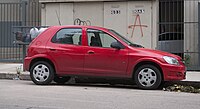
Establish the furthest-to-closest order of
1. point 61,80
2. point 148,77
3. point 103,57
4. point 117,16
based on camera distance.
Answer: point 117,16 → point 61,80 → point 103,57 → point 148,77

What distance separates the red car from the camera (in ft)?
34.5

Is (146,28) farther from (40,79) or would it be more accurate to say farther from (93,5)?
(40,79)

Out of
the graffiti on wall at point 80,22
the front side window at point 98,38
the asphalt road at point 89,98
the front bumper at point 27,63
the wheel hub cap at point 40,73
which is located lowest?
the asphalt road at point 89,98

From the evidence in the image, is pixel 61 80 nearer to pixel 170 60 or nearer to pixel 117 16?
pixel 170 60

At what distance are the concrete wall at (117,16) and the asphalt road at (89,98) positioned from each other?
491 cm

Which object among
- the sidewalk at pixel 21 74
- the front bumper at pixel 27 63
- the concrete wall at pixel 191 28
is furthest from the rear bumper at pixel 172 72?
the concrete wall at pixel 191 28

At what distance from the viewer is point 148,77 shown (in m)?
10.6

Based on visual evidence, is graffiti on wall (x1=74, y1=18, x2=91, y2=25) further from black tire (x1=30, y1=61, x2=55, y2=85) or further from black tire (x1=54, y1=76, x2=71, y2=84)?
black tire (x1=30, y1=61, x2=55, y2=85)

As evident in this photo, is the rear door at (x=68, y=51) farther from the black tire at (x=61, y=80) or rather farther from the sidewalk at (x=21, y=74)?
the sidewalk at (x=21, y=74)

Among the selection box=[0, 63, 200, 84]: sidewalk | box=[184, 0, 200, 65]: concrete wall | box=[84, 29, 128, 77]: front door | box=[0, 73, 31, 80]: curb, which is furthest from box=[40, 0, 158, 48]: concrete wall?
box=[84, 29, 128, 77]: front door

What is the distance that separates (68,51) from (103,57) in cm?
100

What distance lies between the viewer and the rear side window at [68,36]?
36.2 feet

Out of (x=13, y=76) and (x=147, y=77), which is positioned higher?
(x=147, y=77)

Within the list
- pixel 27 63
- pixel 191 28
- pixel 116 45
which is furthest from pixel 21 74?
pixel 191 28
